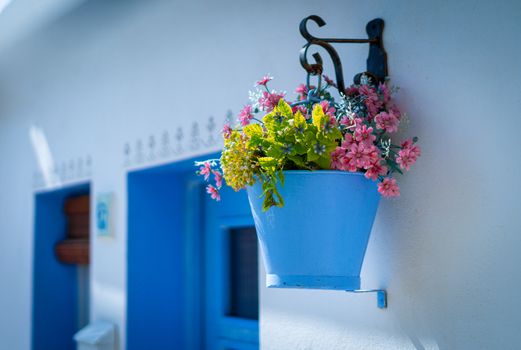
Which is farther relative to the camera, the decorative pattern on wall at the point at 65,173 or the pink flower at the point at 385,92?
the decorative pattern on wall at the point at 65,173

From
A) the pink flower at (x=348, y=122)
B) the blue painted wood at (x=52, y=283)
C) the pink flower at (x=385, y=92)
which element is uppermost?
the pink flower at (x=385, y=92)

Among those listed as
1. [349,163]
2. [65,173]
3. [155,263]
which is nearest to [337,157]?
[349,163]

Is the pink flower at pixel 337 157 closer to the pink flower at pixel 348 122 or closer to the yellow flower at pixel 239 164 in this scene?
the pink flower at pixel 348 122

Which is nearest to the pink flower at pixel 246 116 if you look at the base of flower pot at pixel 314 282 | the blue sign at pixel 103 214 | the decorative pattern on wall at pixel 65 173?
the base of flower pot at pixel 314 282

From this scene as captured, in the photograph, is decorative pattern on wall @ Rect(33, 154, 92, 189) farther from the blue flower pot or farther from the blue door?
the blue flower pot

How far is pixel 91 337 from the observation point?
9.49ft

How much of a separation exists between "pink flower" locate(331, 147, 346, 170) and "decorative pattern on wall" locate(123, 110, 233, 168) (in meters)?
0.96

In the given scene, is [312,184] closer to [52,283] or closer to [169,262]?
[169,262]

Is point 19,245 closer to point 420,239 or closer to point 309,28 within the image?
point 309,28

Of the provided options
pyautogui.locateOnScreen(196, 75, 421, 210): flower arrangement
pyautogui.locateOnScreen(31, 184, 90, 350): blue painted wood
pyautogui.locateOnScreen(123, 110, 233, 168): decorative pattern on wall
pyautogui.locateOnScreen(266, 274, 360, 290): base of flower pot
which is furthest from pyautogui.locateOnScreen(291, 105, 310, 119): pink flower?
pyautogui.locateOnScreen(31, 184, 90, 350): blue painted wood

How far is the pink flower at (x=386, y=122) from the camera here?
1491 millimetres

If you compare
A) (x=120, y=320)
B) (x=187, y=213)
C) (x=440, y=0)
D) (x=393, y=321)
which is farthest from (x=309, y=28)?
(x=120, y=320)

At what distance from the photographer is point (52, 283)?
397 centimetres

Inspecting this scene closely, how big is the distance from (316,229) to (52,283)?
2.96 metres
